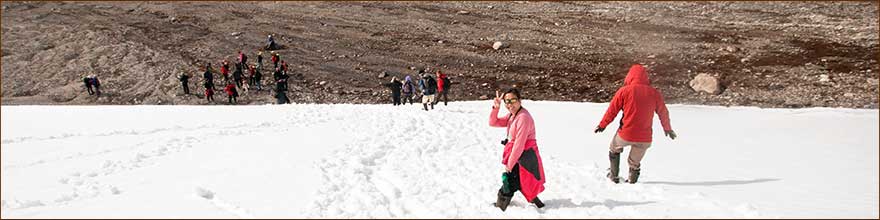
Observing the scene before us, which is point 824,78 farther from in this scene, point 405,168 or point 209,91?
point 209,91

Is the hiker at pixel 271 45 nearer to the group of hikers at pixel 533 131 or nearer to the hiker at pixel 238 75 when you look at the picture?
the hiker at pixel 238 75

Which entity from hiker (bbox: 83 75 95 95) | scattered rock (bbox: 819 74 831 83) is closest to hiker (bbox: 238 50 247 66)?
hiker (bbox: 83 75 95 95)

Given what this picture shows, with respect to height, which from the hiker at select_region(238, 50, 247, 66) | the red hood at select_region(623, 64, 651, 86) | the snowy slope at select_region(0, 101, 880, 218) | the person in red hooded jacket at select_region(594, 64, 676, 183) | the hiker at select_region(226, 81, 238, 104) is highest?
the red hood at select_region(623, 64, 651, 86)

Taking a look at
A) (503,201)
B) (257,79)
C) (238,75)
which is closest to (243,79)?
(238,75)

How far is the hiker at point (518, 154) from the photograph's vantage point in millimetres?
5781

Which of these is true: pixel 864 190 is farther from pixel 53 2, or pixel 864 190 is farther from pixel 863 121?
pixel 53 2

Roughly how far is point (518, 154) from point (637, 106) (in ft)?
6.15

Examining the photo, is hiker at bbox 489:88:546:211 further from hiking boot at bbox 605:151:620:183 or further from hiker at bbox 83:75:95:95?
hiker at bbox 83:75:95:95

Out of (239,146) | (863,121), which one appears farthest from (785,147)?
(239,146)

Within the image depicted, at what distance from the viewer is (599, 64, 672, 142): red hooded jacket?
21.5 feet

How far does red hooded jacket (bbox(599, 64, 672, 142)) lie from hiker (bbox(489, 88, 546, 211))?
4.24 feet

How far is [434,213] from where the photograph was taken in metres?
6.13

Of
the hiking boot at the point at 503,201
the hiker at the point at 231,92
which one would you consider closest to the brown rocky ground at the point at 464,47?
the hiker at the point at 231,92

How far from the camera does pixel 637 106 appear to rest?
654 centimetres
